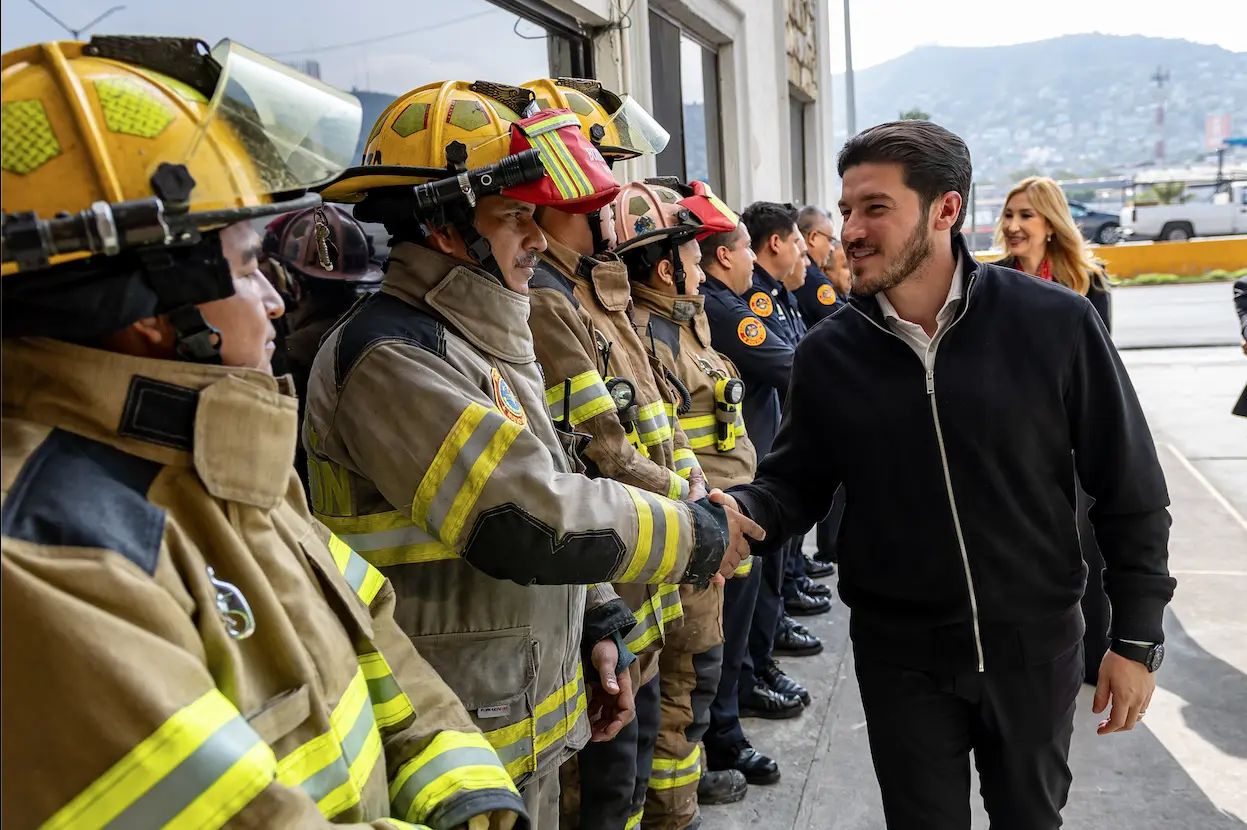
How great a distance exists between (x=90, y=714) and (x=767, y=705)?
11.8ft

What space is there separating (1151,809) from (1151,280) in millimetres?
22815

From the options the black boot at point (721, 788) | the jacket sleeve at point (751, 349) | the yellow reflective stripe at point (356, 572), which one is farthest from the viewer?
the jacket sleeve at point (751, 349)

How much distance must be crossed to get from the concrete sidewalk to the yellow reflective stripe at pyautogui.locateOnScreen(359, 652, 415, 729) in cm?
225

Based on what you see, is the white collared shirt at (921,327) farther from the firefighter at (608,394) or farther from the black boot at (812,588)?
the black boot at (812,588)

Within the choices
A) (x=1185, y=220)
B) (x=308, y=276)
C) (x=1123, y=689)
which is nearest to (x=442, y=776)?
(x=1123, y=689)

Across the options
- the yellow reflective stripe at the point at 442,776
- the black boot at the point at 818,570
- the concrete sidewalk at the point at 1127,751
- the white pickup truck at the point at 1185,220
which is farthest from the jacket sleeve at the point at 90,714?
the white pickup truck at the point at 1185,220

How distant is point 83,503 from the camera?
40.1 inches

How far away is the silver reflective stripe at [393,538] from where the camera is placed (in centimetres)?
197

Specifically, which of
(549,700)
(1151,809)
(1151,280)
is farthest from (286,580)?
(1151,280)

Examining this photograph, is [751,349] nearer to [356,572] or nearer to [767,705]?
[767,705]

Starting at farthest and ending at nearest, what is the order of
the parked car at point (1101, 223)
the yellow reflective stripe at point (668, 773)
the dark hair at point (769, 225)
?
the parked car at point (1101, 223)
the dark hair at point (769, 225)
the yellow reflective stripe at point (668, 773)

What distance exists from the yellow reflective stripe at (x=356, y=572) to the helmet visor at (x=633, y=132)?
1.95 metres

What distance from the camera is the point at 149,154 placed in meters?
1.15

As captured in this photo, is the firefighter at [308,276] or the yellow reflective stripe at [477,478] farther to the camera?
the firefighter at [308,276]
